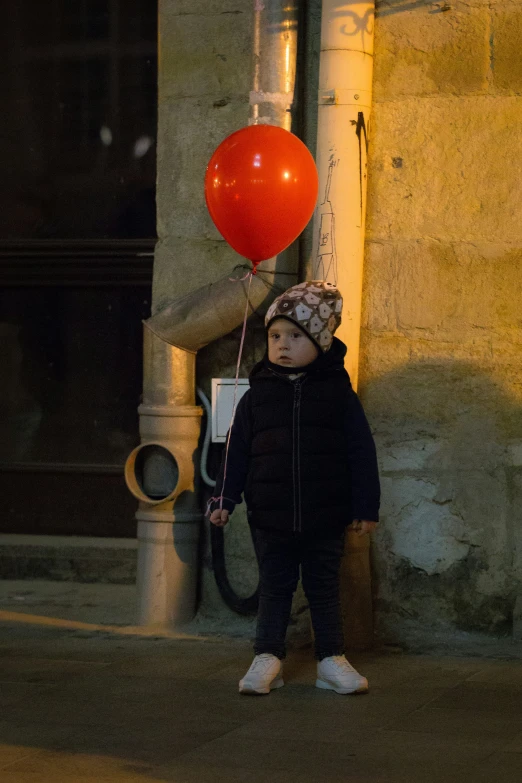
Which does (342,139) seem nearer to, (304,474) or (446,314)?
(446,314)

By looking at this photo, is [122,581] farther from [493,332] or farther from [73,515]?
[493,332]

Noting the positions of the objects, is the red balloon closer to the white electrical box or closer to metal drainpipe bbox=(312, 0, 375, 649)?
metal drainpipe bbox=(312, 0, 375, 649)

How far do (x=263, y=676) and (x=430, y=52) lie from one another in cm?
278

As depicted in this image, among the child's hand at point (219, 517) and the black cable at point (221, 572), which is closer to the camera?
the child's hand at point (219, 517)

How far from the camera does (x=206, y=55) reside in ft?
20.4

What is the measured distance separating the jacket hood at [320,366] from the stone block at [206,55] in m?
1.46

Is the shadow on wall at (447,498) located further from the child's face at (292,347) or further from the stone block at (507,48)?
the stone block at (507,48)

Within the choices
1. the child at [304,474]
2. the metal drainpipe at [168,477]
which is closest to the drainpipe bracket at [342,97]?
the metal drainpipe at [168,477]

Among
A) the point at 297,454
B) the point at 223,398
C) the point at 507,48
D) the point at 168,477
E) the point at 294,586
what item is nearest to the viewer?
the point at 297,454

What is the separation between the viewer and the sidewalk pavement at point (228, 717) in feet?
13.4

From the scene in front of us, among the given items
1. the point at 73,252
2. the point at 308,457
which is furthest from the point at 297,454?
the point at 73,252

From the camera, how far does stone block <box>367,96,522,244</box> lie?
19.2 feet

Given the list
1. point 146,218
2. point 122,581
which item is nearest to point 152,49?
point 146,218

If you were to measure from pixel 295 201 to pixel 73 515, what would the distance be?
3.21 m
